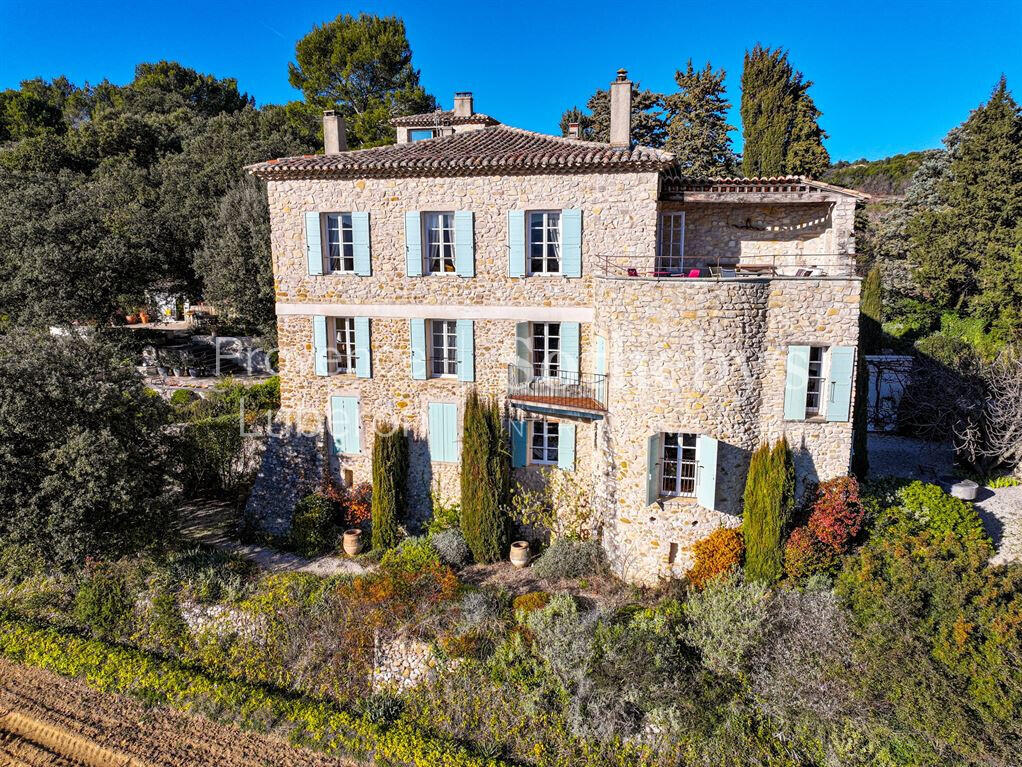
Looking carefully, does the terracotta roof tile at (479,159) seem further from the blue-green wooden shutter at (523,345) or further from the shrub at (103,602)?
the shrub at (103,602)

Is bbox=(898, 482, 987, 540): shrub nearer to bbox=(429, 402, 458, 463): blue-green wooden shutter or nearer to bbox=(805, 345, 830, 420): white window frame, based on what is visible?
bbox=(805, 345, 830, 420): white window frame

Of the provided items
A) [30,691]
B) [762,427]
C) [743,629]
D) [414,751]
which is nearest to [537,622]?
[414,751]

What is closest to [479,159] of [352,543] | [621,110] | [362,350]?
[621,110]

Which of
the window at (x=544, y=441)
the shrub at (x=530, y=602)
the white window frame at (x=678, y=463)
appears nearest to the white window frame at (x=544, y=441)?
the window at (x=544, y=441)

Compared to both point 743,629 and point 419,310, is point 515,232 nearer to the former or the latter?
point 419,310

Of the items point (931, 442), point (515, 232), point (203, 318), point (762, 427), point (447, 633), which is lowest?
point (447, 633)
